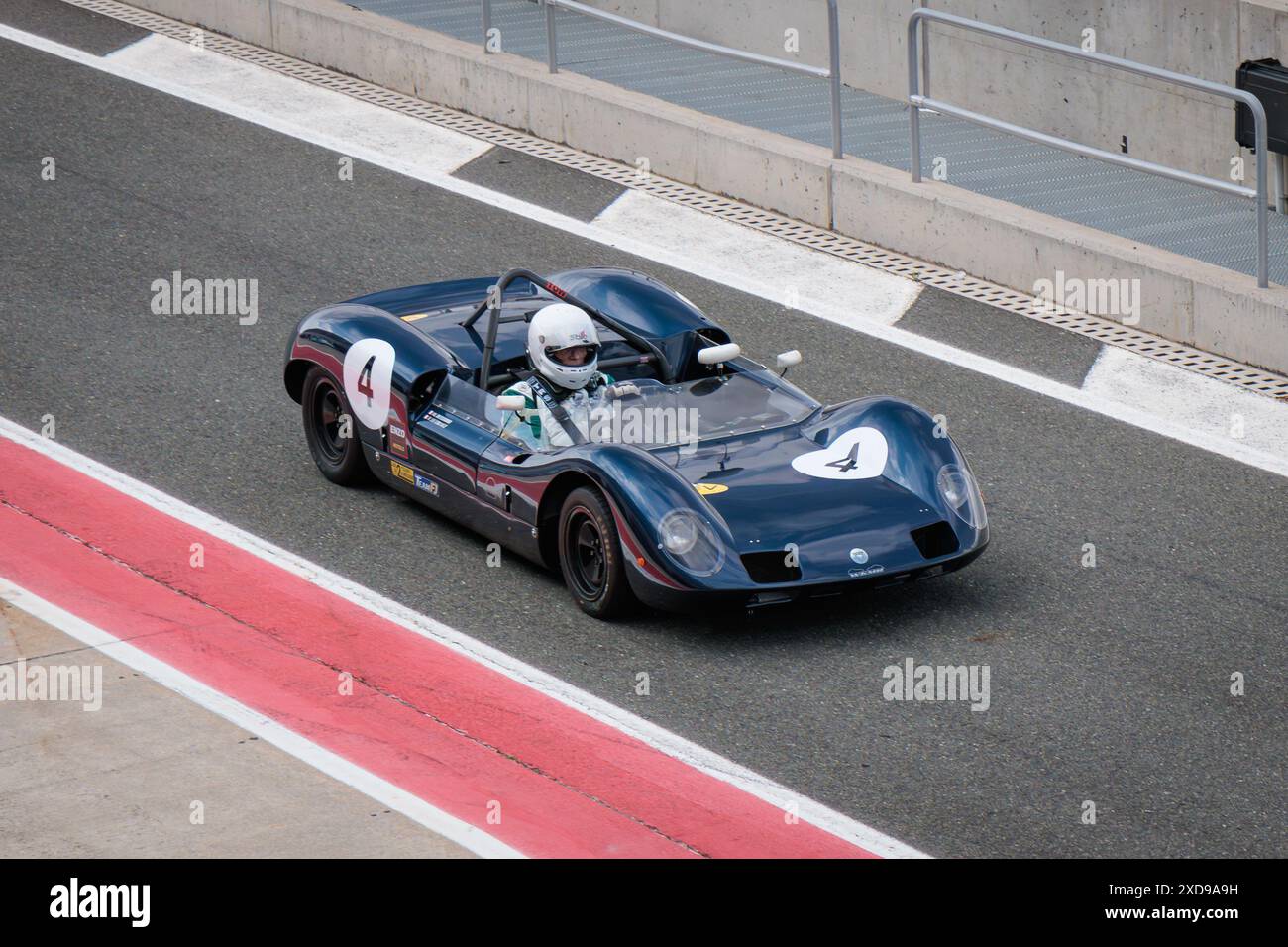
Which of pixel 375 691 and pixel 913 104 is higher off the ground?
pixel 913 104

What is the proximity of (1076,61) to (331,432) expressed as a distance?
6218 millimetres

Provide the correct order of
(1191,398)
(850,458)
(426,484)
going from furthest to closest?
(1191,398)
(426,484)
(850,458)

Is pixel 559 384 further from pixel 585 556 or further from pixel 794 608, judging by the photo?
pixel 794 608

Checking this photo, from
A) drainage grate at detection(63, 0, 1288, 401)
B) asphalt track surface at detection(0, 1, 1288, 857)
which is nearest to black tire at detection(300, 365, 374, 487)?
asphalt track surface at detection(0, 1, 1288, 857)

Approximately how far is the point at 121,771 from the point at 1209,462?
18.3ft

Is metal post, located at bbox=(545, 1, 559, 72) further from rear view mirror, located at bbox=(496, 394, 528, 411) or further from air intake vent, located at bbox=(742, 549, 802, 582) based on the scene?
air intake vent, located at bbox=(742, 549, 802, 582)

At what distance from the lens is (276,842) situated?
6688 millimetres

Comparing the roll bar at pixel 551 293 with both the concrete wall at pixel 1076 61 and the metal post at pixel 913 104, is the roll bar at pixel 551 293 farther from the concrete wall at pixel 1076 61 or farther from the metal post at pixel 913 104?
the concrete wall at pixel 1076 61

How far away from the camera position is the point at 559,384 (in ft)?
29.6

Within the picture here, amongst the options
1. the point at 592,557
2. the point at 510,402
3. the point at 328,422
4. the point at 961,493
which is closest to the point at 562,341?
the point at 510,402

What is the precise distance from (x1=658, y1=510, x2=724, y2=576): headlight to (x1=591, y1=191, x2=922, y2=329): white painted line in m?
4.06

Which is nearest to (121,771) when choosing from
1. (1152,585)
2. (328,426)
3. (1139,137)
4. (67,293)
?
(328,426)

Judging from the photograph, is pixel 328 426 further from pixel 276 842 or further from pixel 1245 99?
pixel 1245 99

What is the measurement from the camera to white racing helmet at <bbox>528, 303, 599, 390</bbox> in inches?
352
